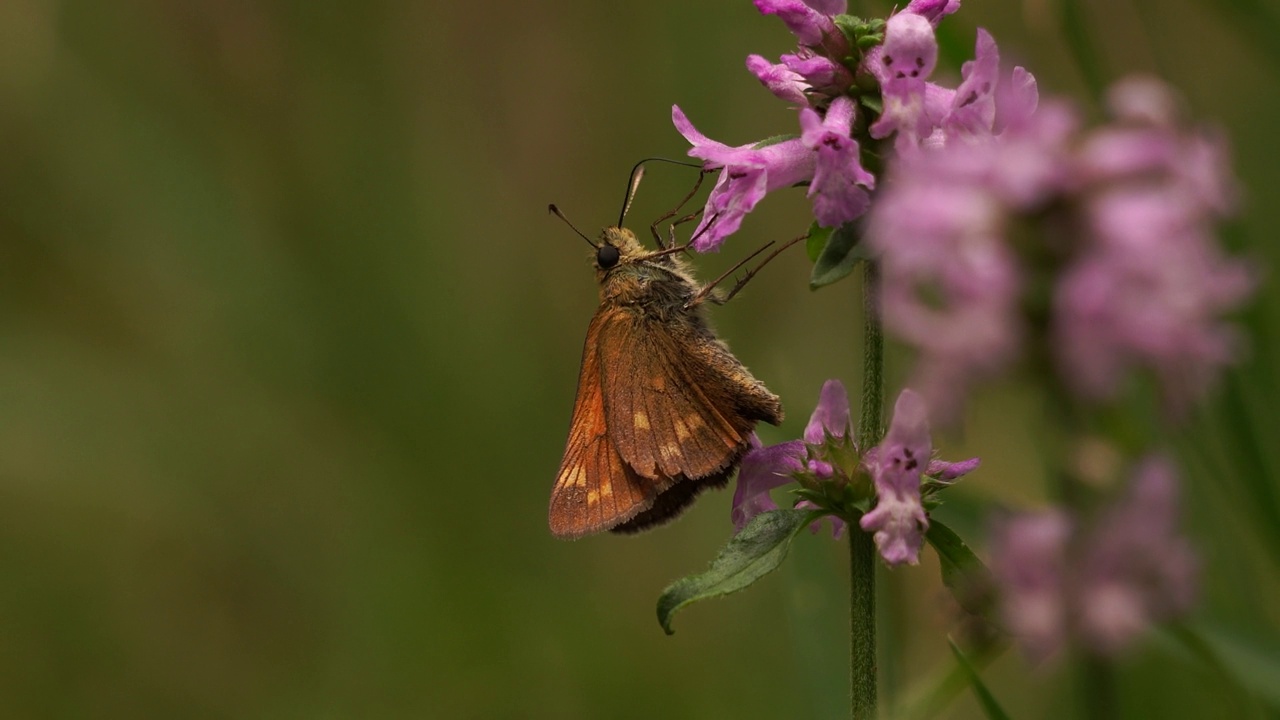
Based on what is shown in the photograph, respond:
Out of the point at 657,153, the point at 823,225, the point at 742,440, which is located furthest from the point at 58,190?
the point at 823,225

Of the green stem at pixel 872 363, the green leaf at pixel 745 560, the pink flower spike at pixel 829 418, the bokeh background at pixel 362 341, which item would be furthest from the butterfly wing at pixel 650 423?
the bokeh background at pixel 362 341

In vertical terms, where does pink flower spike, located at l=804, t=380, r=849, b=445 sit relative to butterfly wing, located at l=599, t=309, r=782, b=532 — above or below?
below

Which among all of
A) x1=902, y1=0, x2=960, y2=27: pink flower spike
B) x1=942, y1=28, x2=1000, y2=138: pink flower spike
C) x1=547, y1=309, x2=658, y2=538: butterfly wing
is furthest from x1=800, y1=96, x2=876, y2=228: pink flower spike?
x1=547, y1=309, x2=658, y2=538: butterfly wing

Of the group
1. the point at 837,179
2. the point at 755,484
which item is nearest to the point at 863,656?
the point at 755,484

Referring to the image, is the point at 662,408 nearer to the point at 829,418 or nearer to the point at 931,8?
the point at 829,418

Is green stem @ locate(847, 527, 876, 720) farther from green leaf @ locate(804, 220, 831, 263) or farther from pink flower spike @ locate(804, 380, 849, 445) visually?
green leaf @ locate(804, 220, 831, 263)

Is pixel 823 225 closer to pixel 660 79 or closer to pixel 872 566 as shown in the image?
pixel 872 566

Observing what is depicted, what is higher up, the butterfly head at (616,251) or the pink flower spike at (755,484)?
the butterfly head at (616,251)

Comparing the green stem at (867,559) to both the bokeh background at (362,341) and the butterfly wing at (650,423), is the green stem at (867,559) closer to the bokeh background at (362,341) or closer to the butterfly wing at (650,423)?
the butterfly wing at (650,423)
